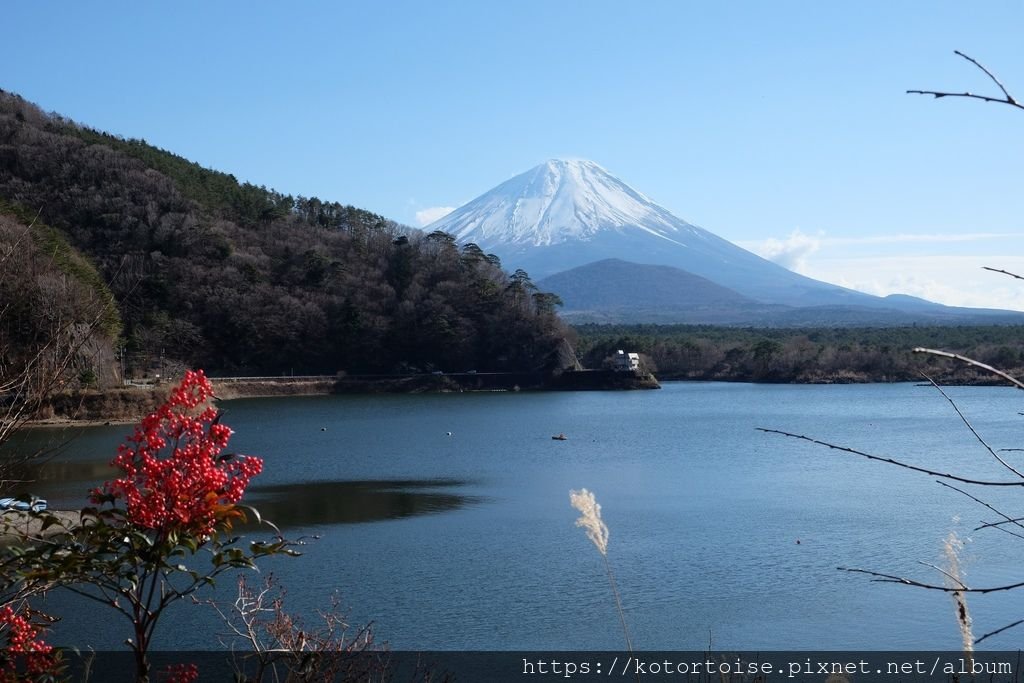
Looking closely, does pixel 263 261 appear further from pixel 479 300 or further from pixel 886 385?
pixel 886 385

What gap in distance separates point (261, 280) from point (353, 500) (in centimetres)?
4024

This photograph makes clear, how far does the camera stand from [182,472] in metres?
2.78

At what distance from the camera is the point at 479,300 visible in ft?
189

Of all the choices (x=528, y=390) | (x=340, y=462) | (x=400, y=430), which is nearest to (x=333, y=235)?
(x=528, y=390)

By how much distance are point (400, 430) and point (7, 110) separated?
150 ft

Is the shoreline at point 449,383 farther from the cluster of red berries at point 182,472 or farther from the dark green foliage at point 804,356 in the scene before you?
the cluster of red berries at point 182,472

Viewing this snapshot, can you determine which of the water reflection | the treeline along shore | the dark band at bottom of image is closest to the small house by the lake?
the treeline along shore

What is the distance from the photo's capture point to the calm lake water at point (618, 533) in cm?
954

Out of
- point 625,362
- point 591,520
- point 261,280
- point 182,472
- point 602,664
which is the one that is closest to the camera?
point 591,520

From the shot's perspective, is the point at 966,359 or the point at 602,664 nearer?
the point at 966,359

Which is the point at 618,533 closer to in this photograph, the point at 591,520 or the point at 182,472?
the point at 182,472

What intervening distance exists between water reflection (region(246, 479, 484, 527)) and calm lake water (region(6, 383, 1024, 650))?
2.7 inches

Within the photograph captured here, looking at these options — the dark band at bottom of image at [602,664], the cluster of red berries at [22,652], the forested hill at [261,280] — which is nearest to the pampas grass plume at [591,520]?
the cluster of red berries at [22,652]

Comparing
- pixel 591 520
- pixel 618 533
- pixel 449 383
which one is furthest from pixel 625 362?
pixel 591 520
